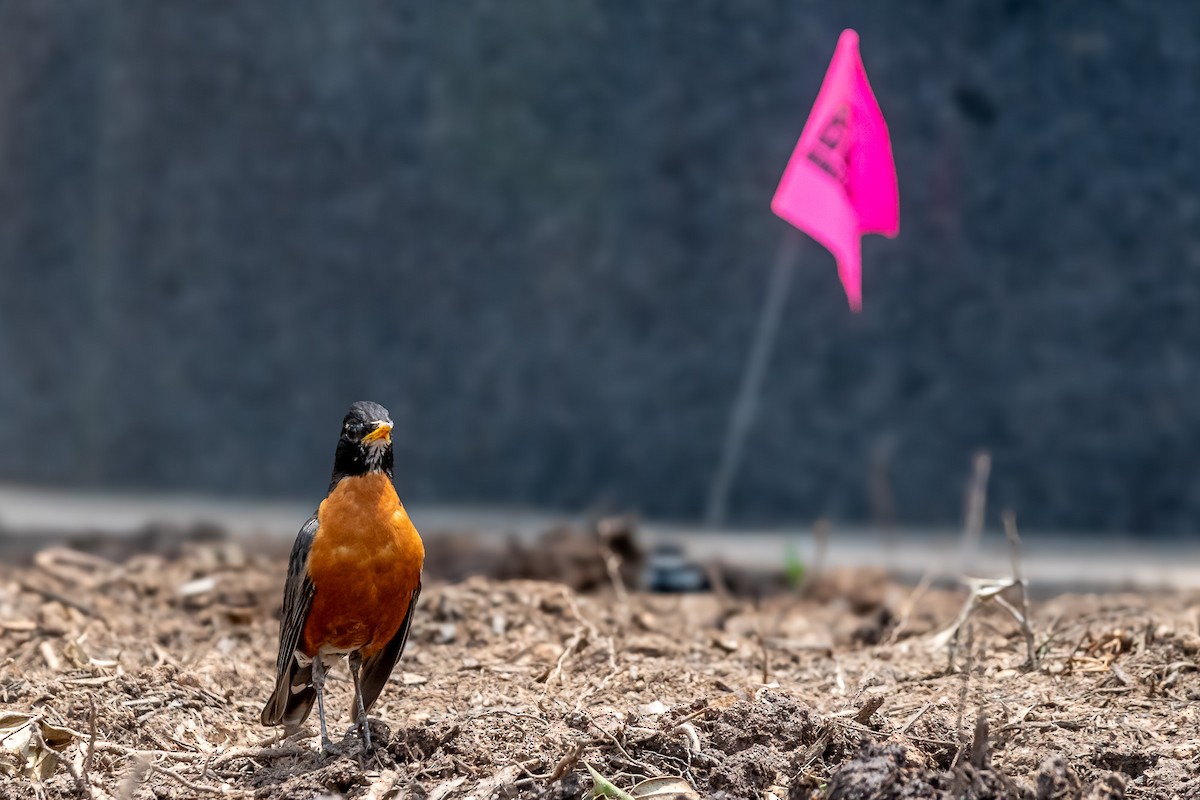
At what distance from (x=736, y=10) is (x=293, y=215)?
2.76m

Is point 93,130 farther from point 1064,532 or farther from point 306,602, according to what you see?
point 1064,532

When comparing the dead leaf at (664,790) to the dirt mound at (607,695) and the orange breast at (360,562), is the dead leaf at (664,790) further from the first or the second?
the orange breast at (360,562)

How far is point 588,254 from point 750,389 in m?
1.19

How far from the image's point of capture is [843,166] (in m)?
4.40

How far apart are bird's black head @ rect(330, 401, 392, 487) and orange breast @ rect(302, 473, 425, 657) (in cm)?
3

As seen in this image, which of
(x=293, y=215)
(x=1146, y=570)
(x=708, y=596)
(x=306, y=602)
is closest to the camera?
(x=306, y=602)

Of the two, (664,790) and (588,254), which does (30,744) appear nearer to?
(664,790)

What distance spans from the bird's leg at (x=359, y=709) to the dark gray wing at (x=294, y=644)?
129 millimetres

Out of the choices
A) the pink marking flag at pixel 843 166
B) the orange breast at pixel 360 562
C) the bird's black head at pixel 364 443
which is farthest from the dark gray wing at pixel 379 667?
the pink marking flag at pixel 843 166

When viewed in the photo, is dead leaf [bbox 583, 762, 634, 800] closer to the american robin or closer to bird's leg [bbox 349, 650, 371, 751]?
bird's leg [bbox 349, 650, 371, 751]

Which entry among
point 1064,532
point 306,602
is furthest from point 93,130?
point 1064,532

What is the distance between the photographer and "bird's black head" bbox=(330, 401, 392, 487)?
12.1 feet

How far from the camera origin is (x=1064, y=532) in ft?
25.2

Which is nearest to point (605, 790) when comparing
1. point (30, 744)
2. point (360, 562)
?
point (360, 562)
